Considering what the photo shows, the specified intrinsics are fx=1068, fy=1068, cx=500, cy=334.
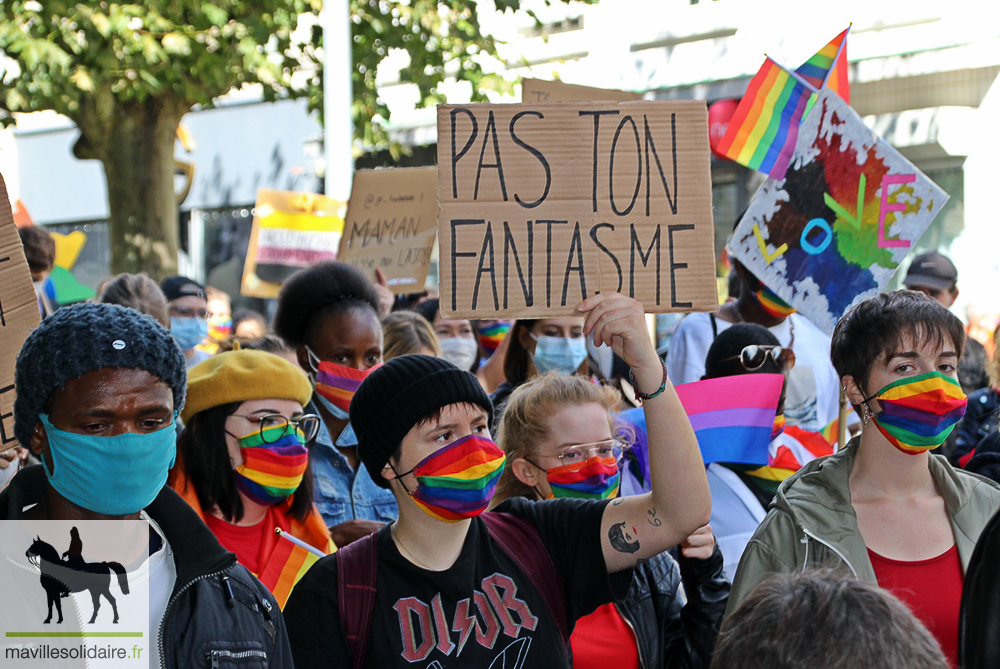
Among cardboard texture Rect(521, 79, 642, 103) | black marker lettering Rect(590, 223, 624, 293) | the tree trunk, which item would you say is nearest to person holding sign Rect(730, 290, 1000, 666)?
black marker lettering Rect(590, 223, 624, 293)

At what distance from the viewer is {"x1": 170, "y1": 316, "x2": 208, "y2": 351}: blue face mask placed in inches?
254

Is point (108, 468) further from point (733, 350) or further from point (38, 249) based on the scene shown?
point (38, 249)

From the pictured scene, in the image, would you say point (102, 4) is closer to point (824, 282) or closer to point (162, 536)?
point (824, 282)

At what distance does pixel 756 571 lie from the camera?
8.92 feet

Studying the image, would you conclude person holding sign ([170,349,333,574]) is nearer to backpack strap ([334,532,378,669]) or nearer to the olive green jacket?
backpack strap ([334,532,378,669])

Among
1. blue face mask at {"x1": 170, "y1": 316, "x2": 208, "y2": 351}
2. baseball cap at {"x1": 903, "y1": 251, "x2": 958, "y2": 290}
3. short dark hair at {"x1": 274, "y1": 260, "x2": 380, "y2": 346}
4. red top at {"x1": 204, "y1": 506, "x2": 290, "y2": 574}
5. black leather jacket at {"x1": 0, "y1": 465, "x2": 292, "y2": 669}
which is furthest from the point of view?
blue face mask at {"x1": 170, "y1": 316, "x2": 208, "y2": 351}

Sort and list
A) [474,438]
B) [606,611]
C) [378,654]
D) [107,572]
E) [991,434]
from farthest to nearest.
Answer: [991,434]
[606,611]
[474,438]
[378,654]
[107,572]

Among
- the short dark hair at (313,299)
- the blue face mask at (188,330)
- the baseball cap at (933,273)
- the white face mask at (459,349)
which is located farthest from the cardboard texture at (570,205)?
the blue face mask at (188,330)

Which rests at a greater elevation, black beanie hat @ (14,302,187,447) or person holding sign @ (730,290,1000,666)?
black beanie hat @ (14,302,187,447)

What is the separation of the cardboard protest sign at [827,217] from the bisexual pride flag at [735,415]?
526 millimetres

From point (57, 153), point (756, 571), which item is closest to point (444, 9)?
point (756, 571)

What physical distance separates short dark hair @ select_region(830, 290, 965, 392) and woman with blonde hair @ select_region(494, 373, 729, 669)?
0.65 metres

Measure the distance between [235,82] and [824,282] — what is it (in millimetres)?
7178

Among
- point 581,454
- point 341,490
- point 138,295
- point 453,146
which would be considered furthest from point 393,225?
point 453,146
